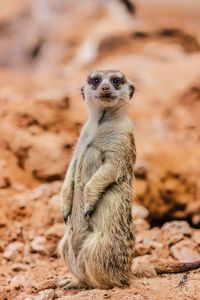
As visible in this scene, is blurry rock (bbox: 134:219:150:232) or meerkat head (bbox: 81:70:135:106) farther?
blurry rock (bbox: 134:219:150:232)

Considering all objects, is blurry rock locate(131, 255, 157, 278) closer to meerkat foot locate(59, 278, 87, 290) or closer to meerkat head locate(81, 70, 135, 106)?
meerkat foot locate(59, 278, 87, 290)

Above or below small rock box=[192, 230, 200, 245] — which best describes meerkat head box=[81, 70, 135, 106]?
above

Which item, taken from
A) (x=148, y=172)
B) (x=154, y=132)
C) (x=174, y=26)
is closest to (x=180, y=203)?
(x=148, y=172)

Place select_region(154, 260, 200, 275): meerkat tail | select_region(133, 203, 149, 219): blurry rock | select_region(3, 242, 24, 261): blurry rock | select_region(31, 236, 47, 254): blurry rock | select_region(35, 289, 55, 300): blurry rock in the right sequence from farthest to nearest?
select_region(133, 203, 149, 219): blurry rock, select_region(31, 236, 47, 254): blurry rock, select_region(3, 242, 24, 261): blurry rock, select_region(154, 260, 200, 275): meerkat tail, select_region(35, 289, 55, 300): blurry rock

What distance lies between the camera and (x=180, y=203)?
455 centimetres

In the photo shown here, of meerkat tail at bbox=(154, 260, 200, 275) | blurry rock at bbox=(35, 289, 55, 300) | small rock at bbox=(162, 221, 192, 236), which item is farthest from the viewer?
small rock at bbox=(162, 221, 192, 236)

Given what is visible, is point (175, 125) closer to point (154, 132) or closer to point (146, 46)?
point (154, 132)

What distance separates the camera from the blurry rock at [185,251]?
3663 millimetres

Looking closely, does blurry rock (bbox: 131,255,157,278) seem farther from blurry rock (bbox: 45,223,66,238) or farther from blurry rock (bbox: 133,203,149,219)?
blurry rock (bbox: 133,203,149,219)

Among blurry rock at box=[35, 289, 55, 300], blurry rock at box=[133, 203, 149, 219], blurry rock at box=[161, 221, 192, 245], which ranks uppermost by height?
blurry rock at box=[35, 289, 55, 300]

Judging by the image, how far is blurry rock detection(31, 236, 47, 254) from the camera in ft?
12.3

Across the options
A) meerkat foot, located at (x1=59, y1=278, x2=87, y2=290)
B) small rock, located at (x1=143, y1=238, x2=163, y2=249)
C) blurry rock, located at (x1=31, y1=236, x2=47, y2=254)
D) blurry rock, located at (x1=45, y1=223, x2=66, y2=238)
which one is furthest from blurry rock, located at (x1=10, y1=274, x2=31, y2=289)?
small rock, located at (x1=143, y1=238, x2=163, y2=249)

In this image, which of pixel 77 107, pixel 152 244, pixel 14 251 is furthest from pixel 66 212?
pixel 77 107

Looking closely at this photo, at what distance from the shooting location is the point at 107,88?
9.39 feet
